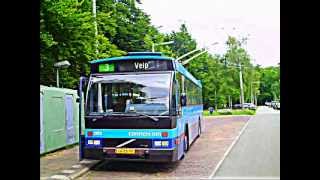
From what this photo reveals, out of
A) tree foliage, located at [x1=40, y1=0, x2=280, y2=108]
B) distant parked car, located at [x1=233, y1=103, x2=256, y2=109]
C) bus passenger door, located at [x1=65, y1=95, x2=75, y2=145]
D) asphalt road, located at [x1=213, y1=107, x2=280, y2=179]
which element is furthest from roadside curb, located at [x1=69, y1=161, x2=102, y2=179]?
distant parked car, located at [x1=233, y1=103, x2=256, y2=109]

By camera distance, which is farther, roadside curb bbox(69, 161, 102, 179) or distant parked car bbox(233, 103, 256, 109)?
distant parked car bbox(233, 103, 256, 109)

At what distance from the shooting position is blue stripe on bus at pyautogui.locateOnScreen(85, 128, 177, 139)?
8.08 meters

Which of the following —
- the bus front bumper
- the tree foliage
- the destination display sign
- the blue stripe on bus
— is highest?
the tree foliage

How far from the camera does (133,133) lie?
26.7 feet

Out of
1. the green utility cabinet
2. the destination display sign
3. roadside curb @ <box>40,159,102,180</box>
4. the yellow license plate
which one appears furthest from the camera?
the green utility cabinet

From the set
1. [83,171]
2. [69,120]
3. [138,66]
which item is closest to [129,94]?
[138,66]

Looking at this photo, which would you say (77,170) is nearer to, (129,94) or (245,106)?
(129,94)

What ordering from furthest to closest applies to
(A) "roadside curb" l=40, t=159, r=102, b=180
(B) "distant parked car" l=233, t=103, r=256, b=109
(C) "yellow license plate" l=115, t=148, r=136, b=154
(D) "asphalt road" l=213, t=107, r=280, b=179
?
(B) "distant parked car" l=233, t=103, r=256, b=109 → (C) "yellow license plate" l=115, t=148, r=136, b=154 → (D) "asphalt road" l=213, t=107, r=280, b=179 → (A) "roadside curb" l=40, t=159, r=102, b=180

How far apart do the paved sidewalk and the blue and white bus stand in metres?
0.40

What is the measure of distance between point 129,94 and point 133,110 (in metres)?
0.31

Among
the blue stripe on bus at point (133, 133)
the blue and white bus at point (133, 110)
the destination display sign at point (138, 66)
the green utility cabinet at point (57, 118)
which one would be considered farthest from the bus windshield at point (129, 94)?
the green utility cabinet at point (57, 118)

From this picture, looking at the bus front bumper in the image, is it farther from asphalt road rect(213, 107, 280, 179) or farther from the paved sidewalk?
asphalt road rect(213, 107, 280, 179)

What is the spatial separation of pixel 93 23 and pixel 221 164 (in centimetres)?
523
